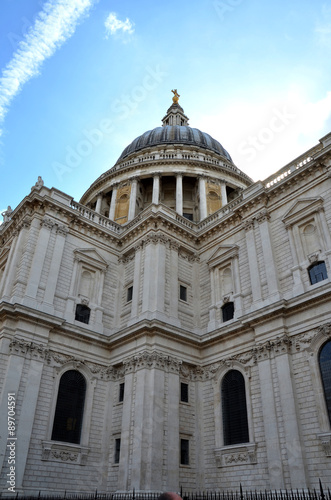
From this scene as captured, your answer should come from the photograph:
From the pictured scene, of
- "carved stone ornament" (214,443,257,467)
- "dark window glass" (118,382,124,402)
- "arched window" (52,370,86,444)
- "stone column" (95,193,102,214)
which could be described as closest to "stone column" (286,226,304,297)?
"carved stone ornament" (214,443,257,467)

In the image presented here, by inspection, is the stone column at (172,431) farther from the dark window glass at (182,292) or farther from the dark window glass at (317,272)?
the dark window glass at (317,272)

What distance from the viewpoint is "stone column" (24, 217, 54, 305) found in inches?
892

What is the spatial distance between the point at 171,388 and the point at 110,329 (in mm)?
5975

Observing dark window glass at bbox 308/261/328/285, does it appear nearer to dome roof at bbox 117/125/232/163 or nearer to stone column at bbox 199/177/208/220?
stone column at bbox 199/177/208/220

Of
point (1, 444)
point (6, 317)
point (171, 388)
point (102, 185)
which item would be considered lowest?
point (1, 444)

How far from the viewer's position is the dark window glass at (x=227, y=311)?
24684 mm

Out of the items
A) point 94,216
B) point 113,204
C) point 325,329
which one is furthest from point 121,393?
A: point 113,204

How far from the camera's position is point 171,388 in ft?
73.2

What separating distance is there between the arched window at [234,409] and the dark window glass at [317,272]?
6533mm

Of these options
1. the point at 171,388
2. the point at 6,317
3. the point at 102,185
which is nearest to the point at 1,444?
the point at 6,317

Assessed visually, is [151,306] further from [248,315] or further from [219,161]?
[219,161]

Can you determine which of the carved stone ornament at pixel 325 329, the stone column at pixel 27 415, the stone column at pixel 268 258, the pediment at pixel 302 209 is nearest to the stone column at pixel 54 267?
the stone column at pixel 27 415

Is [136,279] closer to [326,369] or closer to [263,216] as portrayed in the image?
[263,216]

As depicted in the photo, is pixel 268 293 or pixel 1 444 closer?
pixel 1 444
